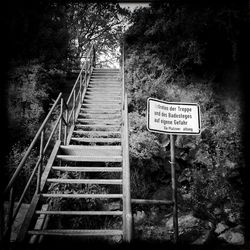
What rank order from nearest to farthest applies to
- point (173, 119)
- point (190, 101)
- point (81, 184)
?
point (173, 119)
point (81, 184)
point (190, 101)

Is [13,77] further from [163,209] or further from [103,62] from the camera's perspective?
[103,62]

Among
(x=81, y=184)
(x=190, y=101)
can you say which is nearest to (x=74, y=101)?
(x=81, y=184)

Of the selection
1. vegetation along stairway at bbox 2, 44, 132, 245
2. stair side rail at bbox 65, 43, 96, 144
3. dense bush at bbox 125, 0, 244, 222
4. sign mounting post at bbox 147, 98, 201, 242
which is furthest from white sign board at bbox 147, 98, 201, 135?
stair side rail at bbox 65, 43, 96, 144

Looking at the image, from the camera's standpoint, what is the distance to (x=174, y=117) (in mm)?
3111

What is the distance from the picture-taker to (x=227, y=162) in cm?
541

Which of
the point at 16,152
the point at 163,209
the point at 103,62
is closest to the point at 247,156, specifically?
the point at 163,209

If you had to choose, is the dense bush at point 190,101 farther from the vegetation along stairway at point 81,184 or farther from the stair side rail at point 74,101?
the stair side rail at point 74,101

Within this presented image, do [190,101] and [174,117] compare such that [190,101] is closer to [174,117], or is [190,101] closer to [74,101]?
[74,101]

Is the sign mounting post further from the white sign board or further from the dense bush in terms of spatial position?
the dense bush

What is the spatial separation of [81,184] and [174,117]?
8.25 ft

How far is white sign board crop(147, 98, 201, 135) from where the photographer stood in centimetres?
299

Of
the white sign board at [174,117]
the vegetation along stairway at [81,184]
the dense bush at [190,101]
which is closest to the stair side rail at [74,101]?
the vegetation along stairway at [81,184]

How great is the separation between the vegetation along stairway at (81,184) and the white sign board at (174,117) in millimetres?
874

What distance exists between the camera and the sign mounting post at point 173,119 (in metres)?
2.99
